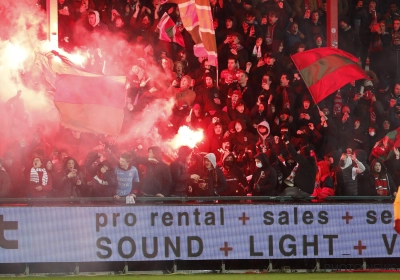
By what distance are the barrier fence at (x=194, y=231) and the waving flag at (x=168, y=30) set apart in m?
5.79

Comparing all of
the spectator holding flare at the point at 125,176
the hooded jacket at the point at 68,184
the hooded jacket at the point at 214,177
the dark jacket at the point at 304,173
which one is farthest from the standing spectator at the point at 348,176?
the hooded jacket at the point at 68,184

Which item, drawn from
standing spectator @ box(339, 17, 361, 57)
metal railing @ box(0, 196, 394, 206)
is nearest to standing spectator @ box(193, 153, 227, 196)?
metal railing @ box(0, 196, 394, 206)

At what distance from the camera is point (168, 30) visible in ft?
60.4

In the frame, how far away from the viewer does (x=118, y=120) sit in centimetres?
1580

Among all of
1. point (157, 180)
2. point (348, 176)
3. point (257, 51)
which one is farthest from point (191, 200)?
point (257, 51)

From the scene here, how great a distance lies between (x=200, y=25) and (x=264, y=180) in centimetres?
482

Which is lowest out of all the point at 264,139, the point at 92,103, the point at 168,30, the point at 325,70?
the point at 264,139

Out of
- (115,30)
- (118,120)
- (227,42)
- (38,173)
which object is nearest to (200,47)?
(227,42)

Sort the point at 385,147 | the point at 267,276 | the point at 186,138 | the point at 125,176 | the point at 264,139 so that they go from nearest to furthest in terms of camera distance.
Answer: the point at 267,276 → the point at 125,176 → the point at 264,139 → the point at 186,138 → the point at 385,147

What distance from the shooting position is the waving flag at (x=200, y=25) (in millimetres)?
17906

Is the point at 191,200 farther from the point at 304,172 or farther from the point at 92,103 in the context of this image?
the point at 92,103

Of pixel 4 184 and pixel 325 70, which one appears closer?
pixel 4 184

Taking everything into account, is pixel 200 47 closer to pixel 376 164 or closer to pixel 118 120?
pixel 118 120

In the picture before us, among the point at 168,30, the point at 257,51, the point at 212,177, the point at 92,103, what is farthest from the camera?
the point at 168,30
